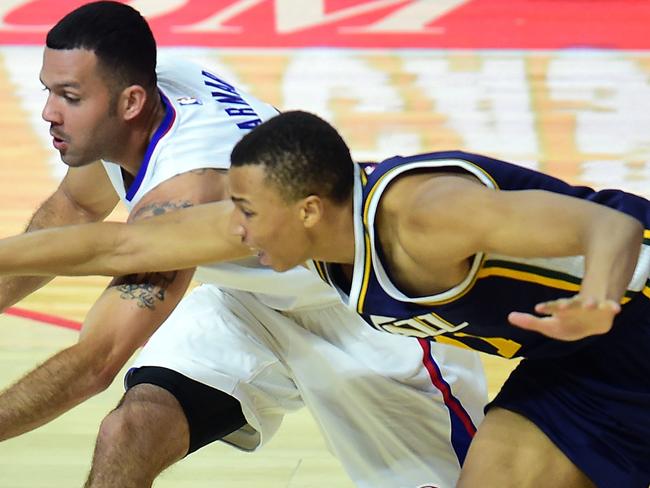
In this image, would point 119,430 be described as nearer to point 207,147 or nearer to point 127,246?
point 127,246

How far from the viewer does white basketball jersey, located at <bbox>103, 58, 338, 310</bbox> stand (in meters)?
3.55

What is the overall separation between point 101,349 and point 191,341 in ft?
1.60

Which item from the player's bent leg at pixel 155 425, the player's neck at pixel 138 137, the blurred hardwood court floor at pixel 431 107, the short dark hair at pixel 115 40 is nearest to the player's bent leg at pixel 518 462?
the player's bent leg at pixel 155 425

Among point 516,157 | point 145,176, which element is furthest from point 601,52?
point 145,176

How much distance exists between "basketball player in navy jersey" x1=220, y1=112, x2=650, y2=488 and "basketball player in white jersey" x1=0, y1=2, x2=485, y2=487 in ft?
1.76

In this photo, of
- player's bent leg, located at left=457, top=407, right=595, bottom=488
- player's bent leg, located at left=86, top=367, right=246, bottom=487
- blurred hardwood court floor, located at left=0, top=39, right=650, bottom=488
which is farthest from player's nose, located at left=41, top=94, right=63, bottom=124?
blurred hardwood court floor, located at left=0, top=39, right=650, bottom=488

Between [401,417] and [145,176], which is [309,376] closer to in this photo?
[401,417]

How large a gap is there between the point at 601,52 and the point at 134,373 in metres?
4.37

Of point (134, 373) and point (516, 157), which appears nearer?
point (134, 373)

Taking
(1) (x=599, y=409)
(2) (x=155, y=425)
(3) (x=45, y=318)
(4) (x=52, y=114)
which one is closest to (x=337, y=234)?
(1) (x=599, y=409)

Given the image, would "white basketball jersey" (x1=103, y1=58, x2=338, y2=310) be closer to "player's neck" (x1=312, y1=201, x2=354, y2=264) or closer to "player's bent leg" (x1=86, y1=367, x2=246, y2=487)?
"player's bent leg" (x1=86, y1=367, x2=246, y2=487)

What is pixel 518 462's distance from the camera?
3.12 meters

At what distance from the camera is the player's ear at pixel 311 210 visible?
113 inches

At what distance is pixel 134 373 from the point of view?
3777 millimetres
